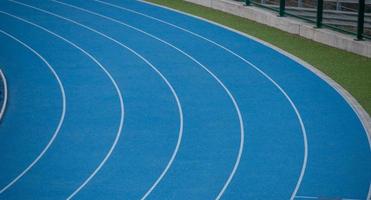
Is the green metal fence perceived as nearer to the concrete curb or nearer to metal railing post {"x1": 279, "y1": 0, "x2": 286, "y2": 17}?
metal railing post {"x1": 279, "y1": 0, "x2": 286, "y2": 17}

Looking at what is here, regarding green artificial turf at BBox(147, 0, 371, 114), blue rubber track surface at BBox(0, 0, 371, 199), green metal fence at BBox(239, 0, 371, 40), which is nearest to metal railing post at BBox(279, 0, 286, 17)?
green metal fence at BBox(239, 0, 371, 40)

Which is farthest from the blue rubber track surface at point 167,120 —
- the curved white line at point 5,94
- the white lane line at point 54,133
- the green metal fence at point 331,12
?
the green metal fence at point 331,12

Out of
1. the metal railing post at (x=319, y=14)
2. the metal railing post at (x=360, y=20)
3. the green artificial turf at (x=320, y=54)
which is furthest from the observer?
the metal railing post at (x=319, y=14)

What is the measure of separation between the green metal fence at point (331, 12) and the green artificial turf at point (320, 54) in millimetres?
591

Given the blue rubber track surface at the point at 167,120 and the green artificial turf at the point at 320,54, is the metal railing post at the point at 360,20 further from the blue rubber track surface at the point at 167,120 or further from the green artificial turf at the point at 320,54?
the blue rubber track surface at the point at 167,120

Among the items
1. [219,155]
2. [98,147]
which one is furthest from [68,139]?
[219,155]

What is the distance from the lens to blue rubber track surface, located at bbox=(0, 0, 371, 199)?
12250 mm

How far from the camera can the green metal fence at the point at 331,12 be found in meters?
20.5

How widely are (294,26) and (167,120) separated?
788 centimetres

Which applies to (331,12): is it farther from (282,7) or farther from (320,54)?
(320,54)

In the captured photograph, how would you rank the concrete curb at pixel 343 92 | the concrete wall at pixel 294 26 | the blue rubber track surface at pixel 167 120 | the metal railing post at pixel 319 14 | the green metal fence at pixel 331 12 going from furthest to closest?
the metal railing post at pixel 319 14 → the green metal fence at pixel 331 12 → the concrete wall at pixel 294 26 → the concrete curb at pixel 343 92 → the blue rubber track surface at pixel 167 120

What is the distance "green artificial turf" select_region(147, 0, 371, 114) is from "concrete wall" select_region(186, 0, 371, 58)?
15 centimetres

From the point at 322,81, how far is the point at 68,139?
593cm

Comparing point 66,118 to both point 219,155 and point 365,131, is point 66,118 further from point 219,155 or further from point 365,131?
point 365,131
